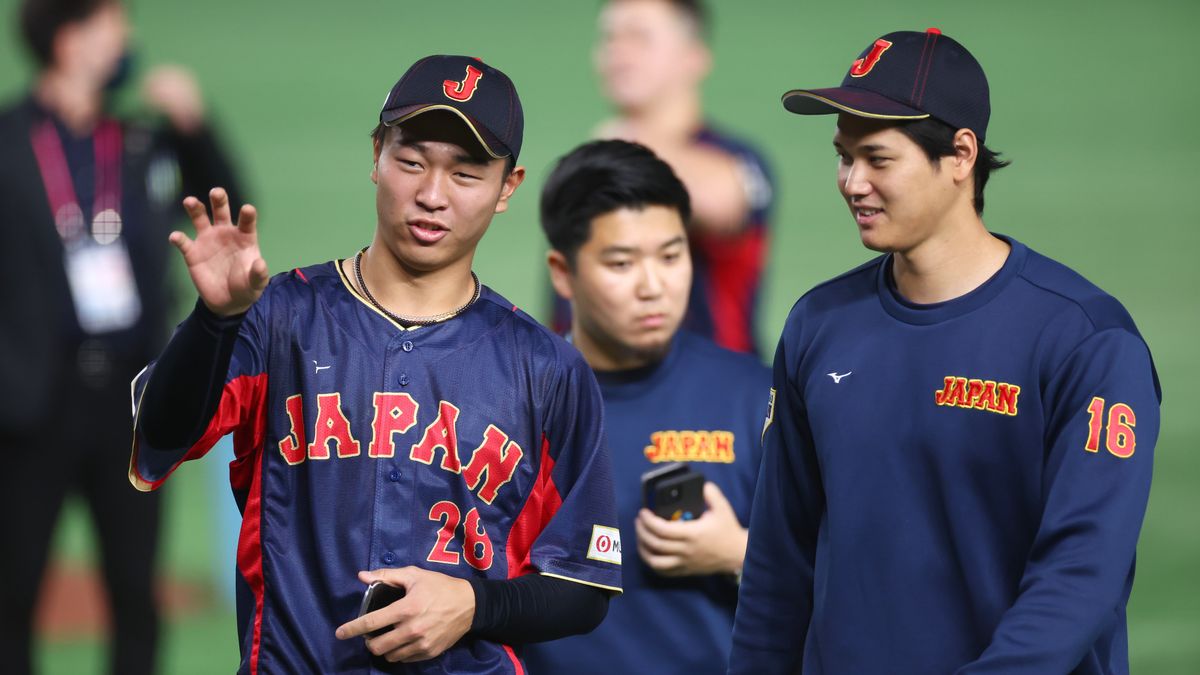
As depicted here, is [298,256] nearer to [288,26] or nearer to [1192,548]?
[288,26]

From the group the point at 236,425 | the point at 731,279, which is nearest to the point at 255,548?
the point at 236,425

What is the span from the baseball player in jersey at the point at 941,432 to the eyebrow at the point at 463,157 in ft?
1.85

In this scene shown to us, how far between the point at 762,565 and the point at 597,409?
0.46 metres

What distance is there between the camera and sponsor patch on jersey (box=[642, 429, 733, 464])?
375 centimetres

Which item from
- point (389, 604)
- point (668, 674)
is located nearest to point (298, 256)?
point (668, 674)

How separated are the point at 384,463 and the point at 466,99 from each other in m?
0.62

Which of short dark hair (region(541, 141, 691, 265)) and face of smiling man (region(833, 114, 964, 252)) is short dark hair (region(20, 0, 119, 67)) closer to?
short dark hair (region(541, 141, 691, 265))

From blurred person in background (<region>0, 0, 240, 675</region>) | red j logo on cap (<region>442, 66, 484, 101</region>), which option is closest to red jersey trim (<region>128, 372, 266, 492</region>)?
red j logo on cap (<region>442, 66, 484, 101</region>)

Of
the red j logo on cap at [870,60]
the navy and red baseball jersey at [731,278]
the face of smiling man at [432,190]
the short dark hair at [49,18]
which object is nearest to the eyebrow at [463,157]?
the face of smiling man at [432,190]

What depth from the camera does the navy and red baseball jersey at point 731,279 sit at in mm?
5168

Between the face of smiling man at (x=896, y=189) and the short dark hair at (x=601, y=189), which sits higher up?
the short dark hair at (x=601, y=189)

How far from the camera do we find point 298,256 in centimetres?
1018

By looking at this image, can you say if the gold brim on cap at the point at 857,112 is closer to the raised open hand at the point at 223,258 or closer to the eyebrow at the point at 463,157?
the eyebrow at the point at 463,157

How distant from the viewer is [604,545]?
9.44 feet
